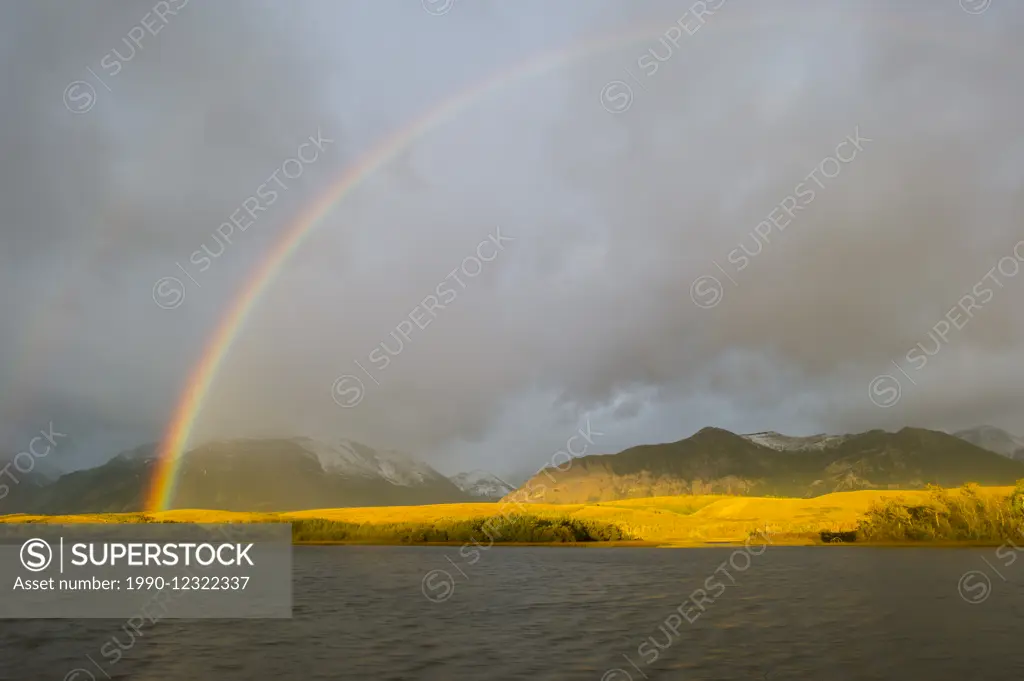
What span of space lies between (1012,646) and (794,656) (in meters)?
9.12

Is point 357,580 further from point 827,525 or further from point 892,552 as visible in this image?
point 827,525

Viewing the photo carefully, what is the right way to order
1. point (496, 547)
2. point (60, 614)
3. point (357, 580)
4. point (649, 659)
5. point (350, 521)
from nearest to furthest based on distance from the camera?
point (649, 659)
point (60, 614)
point (357, 580)
point (496, 547)
point (350, 521)

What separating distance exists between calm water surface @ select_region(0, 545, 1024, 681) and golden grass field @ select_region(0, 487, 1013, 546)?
59645 millimetres

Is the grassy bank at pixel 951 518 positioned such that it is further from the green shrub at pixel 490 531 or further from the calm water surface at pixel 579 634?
the calm water surface at pixel 579 634

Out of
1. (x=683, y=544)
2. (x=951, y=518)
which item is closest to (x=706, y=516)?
(x=683, y=544)

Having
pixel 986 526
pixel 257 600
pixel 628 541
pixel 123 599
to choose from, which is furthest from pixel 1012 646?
pixel 628 541

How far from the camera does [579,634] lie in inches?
1252

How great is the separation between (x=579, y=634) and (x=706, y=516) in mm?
112728

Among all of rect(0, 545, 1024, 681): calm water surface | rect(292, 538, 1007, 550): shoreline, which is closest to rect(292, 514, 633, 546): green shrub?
rect(292, 538, 1007, 550): shoreline

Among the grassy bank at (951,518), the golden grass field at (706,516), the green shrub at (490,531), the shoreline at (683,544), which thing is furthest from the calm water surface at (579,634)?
the golden grass field at (706,516)

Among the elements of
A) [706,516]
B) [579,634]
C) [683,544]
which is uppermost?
[706,516]

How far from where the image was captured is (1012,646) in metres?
28.6

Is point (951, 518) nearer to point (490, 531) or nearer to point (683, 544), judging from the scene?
point (683, 544)

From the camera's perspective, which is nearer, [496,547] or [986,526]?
[986,526]
